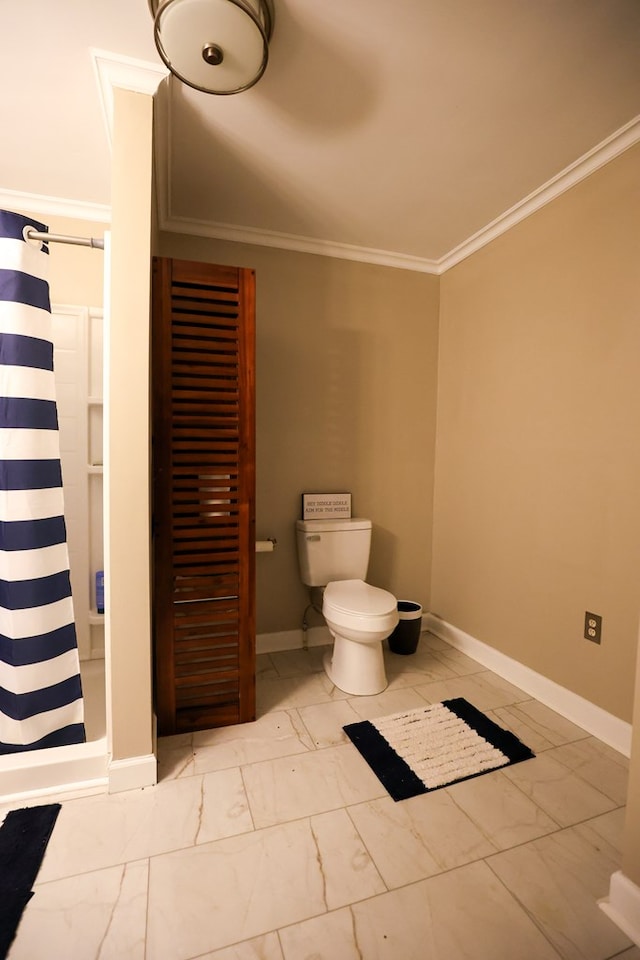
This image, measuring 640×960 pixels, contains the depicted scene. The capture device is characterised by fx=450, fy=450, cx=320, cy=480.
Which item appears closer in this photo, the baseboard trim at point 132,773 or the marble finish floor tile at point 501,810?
the marble finish floor tile at point 501,810

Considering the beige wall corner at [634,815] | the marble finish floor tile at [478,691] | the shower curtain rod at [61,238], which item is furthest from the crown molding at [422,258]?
the marble finish floor tile at [478,691]

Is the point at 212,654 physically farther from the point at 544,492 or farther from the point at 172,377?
the point at 544,492

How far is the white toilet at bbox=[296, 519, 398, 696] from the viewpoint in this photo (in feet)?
6.81

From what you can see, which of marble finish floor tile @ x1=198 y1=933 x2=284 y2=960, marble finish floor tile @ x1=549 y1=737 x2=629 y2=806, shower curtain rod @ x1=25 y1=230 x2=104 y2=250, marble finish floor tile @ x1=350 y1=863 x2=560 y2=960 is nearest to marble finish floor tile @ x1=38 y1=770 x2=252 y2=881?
marble finish floor tile @ x1=198 y1=933 x2=284 y2=960

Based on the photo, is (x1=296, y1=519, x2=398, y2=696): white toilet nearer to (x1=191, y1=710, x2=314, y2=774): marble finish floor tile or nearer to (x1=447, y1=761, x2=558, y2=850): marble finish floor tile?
(x1=191, y1=710, x2=314, y2=774): marble finish floor tile

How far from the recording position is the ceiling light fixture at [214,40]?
3.85 feet

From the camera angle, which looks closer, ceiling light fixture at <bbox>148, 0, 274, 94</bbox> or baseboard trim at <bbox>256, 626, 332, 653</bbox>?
ceiling light fixture at <bbox>148, 0, 274, 94</bbox>

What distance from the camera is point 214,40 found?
1.25 m

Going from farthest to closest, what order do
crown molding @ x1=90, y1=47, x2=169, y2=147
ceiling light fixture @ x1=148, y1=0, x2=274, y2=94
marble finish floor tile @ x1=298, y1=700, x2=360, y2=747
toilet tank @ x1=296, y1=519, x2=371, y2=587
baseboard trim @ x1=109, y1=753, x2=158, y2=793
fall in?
toilet tank @ x1=296, y1=519, x2=371, y2=587 < marble finish floor tile @ x1=298, y1=700, x2=360, y2=747 < baseboard trim @ x1=109, y1=753, x2=158, y2=793 < crown molding @ x1=90, y1=47, x2=169, y2=147 < ceiling light fixture @ x1=148, y1=0, x2=274, y2=94

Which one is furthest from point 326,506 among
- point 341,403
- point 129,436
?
point 129,436

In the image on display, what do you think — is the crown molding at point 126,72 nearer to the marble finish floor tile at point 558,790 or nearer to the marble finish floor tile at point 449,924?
the marble finish floor tile at point 449,924

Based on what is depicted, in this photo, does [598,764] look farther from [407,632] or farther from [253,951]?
[253,951]

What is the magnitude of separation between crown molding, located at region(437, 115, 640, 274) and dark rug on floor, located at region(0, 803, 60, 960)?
10.0ft

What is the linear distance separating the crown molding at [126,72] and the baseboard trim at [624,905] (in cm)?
265
